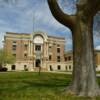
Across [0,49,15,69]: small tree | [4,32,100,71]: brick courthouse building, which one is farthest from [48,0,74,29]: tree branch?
[4,32,100,71]: brick courthouse building

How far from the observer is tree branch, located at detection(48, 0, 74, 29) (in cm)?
1171

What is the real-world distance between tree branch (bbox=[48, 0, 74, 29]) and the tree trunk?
0.31m

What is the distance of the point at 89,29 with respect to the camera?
39.0 ft

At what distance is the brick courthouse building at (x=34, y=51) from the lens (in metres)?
87.2

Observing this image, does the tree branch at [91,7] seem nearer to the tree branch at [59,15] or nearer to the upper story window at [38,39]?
the tree branch at [59,15]

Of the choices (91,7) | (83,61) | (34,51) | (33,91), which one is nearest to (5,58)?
(34,51)

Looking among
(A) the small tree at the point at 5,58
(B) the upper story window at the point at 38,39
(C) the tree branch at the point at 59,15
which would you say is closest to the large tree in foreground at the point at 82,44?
(C) the tree branch at the point at 59,15

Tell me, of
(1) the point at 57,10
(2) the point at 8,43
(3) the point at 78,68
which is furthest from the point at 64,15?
(2) the point at 8,43

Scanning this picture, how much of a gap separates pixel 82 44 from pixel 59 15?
171cm

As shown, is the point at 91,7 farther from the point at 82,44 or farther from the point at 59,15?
the point at 82,44

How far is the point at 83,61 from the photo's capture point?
11570mm

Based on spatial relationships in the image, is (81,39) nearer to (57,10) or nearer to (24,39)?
(57,10)

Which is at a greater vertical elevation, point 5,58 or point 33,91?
point 5,58

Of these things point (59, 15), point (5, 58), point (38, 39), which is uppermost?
point (38, 39)
